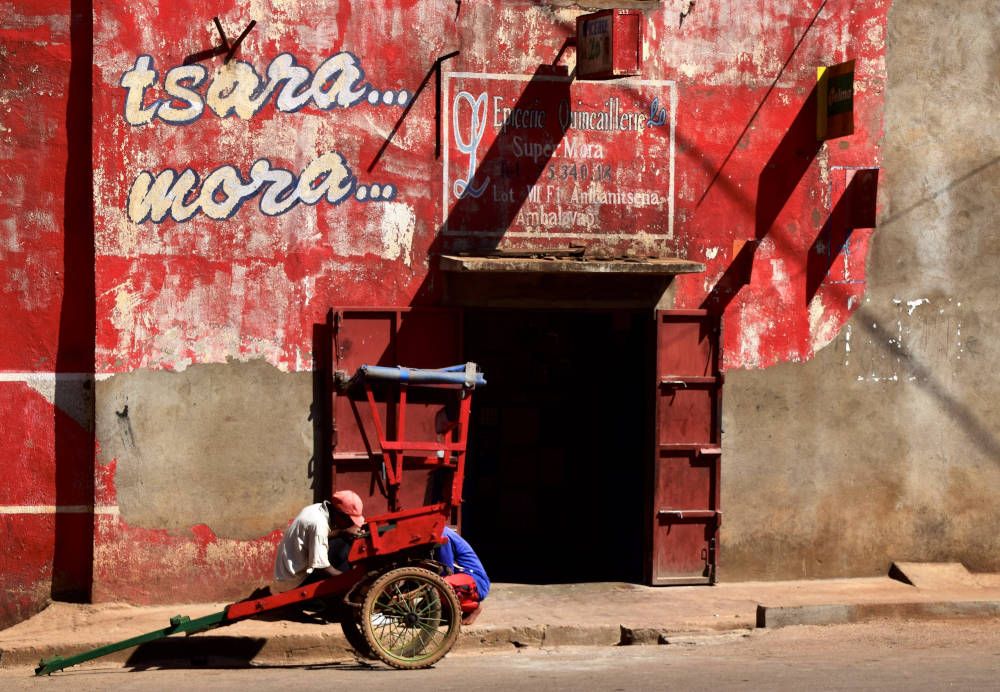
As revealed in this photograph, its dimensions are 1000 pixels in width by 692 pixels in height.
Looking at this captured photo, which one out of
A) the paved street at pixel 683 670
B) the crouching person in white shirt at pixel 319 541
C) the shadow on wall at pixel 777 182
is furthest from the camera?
the shadow on wall at pixel 777 182

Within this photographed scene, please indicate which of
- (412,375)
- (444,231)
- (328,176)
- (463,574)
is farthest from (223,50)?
(463,574)

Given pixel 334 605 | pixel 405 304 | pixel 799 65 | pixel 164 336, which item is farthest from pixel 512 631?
pixel 799 65

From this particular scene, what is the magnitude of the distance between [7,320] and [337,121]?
9.78 ft

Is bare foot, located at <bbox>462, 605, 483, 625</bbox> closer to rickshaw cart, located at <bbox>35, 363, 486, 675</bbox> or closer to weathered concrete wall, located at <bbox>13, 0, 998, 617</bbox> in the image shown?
rickshaw cart, located at <bbox>35, 363, 486, 675</bbox>

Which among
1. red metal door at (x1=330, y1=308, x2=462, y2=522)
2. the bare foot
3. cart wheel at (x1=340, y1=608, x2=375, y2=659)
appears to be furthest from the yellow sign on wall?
cart wheel at (x1=340, y1=608, x2=375, y2=659)

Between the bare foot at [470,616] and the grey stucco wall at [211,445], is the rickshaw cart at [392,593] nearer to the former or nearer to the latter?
the bare foot at [470,616]

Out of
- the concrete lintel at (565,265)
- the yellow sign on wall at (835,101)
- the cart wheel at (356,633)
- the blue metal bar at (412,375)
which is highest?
the yellow sign on wall at (835,101)

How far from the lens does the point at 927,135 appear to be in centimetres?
1241

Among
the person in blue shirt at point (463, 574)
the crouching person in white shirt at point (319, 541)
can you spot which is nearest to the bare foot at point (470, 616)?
the person in blue shirt at point (463, 574)

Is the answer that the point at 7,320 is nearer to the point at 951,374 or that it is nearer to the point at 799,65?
the point at 799,65

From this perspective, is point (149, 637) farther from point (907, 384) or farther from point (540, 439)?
point (907, 384)

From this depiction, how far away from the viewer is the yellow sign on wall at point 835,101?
1188 centimetres

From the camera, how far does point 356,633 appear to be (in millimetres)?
9586

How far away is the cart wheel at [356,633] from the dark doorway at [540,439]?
14.6ft
